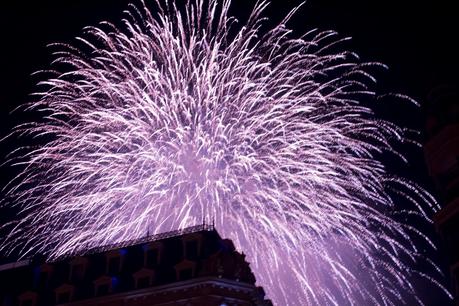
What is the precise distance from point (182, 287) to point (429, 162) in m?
25.2

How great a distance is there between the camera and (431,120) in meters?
60.7

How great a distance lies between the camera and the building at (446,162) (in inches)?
2152

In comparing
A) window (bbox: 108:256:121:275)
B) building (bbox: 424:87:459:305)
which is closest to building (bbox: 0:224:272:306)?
window (bbox: 108:256:121:275)

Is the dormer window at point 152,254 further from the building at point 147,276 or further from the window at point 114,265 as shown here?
the window at point 114,265

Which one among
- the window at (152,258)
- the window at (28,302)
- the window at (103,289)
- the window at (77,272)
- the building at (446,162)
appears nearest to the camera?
the building at (446,162)

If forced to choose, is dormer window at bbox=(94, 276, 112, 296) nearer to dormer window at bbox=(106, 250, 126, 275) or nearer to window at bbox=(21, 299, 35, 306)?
dormer window at bbox=(106, 250, 126, 275)

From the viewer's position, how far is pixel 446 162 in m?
57.9

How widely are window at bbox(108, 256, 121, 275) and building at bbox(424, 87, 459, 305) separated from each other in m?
28.8

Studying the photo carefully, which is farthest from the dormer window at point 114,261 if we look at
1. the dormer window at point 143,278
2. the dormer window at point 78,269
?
the dormer window at point 143,278

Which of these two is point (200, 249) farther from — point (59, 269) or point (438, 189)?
point (438, 189)

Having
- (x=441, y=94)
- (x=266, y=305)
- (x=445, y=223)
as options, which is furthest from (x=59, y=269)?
(x=441, y=94)

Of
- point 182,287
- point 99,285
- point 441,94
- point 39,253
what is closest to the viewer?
point 182,287

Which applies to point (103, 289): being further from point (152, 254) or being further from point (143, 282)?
point (152, 254)

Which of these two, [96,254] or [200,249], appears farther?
[96,254]
